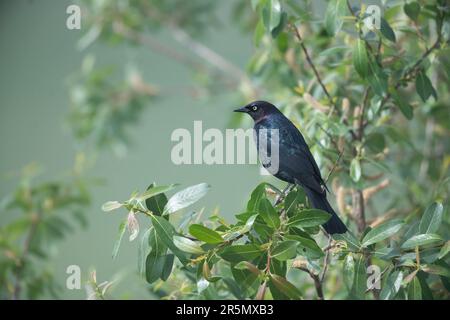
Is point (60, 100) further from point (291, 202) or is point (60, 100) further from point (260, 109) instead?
point (291, 202)

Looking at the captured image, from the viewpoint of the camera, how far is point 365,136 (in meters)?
2.76

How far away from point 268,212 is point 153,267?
389mm

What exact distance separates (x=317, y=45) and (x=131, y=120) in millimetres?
1831

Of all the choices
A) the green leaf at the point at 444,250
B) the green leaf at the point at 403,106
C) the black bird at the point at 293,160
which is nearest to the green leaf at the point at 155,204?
the black bird at the point at 293,160

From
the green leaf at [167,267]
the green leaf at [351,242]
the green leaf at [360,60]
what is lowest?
the green leaf at [167,267]

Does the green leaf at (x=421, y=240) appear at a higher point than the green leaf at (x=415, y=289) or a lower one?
higher

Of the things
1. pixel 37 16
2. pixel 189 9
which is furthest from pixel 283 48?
pixel 37 16

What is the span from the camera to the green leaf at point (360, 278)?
2.09 meters

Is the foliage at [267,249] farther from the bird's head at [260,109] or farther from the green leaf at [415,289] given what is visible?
the bird's head at [260,109]

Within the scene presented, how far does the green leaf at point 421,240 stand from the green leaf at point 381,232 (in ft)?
0.17

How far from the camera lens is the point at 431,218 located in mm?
2137

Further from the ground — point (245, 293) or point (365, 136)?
point (365, 136)

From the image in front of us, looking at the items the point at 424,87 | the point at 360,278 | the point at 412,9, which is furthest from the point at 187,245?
the point at 412,9
